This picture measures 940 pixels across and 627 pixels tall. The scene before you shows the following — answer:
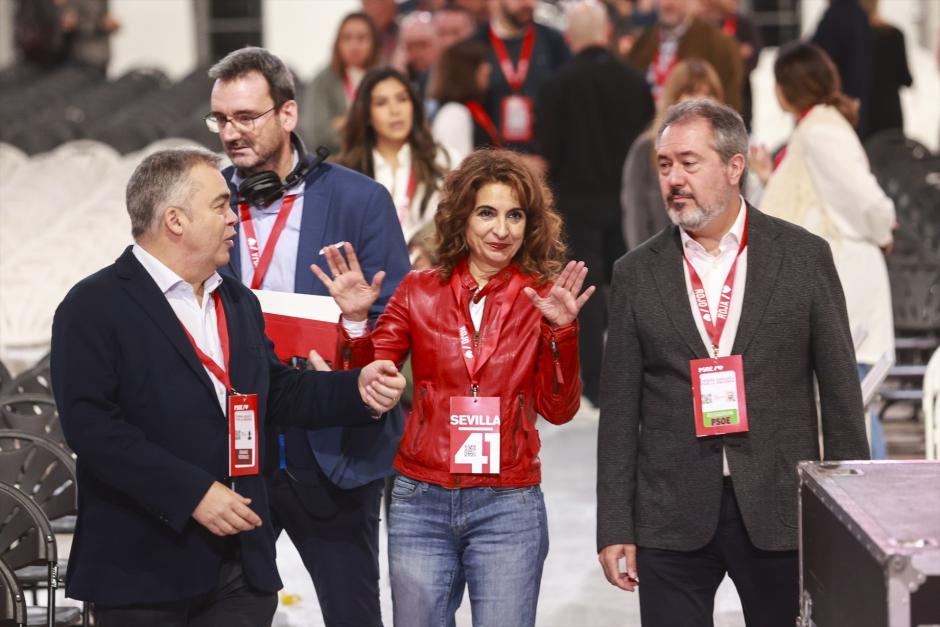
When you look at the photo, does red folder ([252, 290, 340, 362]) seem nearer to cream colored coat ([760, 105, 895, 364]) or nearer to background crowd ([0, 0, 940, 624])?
background crowd ([0, 0, 940, 624])

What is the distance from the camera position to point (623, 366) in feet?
12.5

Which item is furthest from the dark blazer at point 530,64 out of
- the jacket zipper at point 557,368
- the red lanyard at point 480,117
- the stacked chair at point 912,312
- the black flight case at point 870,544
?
the black flight case at point 870,544

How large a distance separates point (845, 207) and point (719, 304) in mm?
2756

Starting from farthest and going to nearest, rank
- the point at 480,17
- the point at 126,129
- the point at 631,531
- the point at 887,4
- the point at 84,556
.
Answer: the point at 887,4, the point at 480,17, the point at 126,129, the point at 631,531, the point at 84,556

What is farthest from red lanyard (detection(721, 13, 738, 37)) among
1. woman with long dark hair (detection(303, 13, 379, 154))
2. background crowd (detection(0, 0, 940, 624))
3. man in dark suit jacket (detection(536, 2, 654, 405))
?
woman with long dark hair (detection(303, 13, 379, 154))

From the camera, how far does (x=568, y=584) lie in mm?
6059

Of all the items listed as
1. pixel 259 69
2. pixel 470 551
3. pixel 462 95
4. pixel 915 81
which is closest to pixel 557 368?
pixel 470 551

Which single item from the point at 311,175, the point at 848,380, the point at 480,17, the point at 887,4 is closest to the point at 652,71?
Result: the point at 480,17

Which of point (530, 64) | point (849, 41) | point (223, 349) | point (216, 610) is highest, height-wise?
point (849, 41)

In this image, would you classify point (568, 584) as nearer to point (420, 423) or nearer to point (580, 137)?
point (420, 423)

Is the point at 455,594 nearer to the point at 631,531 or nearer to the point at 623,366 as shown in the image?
the point at 631,531

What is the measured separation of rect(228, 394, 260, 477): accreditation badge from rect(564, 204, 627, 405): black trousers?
502 cm

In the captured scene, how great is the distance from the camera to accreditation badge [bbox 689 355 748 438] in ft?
12.1

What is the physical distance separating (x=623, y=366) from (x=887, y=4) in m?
18.8
